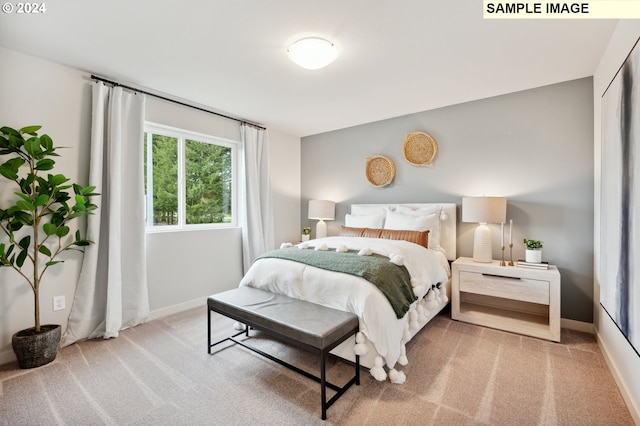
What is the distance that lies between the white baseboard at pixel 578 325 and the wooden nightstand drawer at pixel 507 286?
0.55 m

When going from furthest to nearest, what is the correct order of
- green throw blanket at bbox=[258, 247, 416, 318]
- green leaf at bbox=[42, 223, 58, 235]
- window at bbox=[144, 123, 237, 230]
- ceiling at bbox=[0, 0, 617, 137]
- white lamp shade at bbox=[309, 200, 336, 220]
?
white lamp shade at bbox=[309, 200, 336, 220] → window at bbox=[144, 123, 237, 230] → green leaf at bbox=[42, 223, 58, 235] → green throw blanket at bbox=[258, 247, 416, 318] → ceiling at bbox=[0, 0, 617, 137]

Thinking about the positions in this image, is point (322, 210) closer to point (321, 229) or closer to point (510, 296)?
point (321, 229)

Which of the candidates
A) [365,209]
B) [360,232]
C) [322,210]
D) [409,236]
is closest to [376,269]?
[409,236]

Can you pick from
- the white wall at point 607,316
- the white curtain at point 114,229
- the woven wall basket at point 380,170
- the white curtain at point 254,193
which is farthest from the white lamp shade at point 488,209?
the white curtain at point 114,229

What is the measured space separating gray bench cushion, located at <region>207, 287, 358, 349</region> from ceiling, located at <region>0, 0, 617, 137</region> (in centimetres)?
193

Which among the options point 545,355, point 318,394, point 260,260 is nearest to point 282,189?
point 260,260

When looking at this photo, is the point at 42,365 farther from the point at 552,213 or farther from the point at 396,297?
the point at 552,213

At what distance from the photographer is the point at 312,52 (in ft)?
6.79

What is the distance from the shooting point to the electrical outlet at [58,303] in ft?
7.84

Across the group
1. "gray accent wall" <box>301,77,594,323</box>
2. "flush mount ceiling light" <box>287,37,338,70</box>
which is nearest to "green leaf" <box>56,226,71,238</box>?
"flush mount ceiling light" <box>287,37,338,70</box>

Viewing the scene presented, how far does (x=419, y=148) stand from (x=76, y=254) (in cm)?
377

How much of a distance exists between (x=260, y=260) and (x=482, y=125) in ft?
9.25

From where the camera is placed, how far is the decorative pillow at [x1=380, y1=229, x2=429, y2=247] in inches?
118

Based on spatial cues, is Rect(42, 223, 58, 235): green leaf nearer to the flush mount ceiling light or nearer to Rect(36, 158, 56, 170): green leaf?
Rect(36, 158, 56, 170): green leaf
